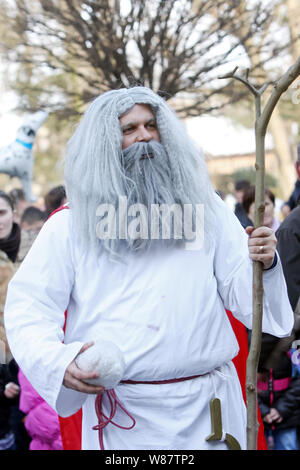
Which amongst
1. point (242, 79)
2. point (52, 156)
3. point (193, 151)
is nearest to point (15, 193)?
point (193, 151)

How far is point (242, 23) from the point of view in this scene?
5844mm

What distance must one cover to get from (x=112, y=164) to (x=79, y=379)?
760 mm

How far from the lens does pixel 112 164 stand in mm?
2348

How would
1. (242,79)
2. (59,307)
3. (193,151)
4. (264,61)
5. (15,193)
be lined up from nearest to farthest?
(242,79), (59,307), (193,151), (264,61), (15,193)

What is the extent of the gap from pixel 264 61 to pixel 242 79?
17.2 feet

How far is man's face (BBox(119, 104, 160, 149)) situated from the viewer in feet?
7.93

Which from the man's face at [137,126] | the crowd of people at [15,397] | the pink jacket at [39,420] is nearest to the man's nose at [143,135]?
the man's face at [137,126]

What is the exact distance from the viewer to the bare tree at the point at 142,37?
5.58 meters

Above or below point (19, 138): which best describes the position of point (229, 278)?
below

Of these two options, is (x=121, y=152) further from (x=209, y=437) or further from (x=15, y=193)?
(x=15, y=193)

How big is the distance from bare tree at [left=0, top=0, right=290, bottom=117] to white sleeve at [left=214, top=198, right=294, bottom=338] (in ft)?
10.1

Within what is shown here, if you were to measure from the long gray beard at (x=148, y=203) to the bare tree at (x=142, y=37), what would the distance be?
10.1 feet

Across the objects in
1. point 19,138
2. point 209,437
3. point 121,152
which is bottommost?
point 209,437

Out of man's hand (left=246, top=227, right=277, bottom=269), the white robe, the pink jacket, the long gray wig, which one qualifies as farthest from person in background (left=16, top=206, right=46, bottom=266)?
man's hand (left=246, top=227, right=277, bottom=269)
